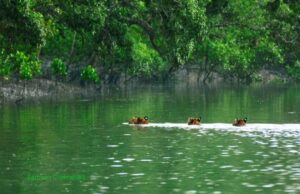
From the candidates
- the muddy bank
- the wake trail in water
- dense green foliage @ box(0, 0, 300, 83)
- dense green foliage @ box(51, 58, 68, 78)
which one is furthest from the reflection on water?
the muddy bank

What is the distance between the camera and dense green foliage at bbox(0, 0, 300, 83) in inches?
2216

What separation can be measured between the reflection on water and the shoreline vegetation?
566cm

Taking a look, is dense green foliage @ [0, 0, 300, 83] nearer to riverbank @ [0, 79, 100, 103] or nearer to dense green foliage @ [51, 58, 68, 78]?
dense green foliage @ [51, 58, 68, 78]

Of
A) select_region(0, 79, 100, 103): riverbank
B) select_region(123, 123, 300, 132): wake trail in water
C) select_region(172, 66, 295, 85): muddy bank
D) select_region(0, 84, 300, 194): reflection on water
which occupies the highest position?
select_region(172, 66, 295, 85): muddy bank

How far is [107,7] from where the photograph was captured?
63.8 meters

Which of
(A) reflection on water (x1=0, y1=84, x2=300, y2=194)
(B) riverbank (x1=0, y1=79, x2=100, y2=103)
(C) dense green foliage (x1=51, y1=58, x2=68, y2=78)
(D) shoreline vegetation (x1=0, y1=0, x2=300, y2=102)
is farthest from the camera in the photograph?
(C) dense green foliage (x1=51, y1=58, x2=68, y2=78)

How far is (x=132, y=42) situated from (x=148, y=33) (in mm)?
9748

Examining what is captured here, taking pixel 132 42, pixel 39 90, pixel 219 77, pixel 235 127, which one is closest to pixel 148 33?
pixel 132 42

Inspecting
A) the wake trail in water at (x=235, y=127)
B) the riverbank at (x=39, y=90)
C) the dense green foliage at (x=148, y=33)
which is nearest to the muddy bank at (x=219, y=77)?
the dense green foliage at (x=148, y=33)

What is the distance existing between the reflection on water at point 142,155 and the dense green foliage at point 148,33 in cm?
560

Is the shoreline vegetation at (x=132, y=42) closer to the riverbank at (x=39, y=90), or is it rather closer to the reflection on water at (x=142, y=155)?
the riverbank at (x=39, y=90)

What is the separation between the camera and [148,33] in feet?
209

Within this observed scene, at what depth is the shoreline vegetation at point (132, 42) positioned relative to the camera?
57031mm

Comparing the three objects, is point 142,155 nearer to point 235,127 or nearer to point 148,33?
point 235,127
